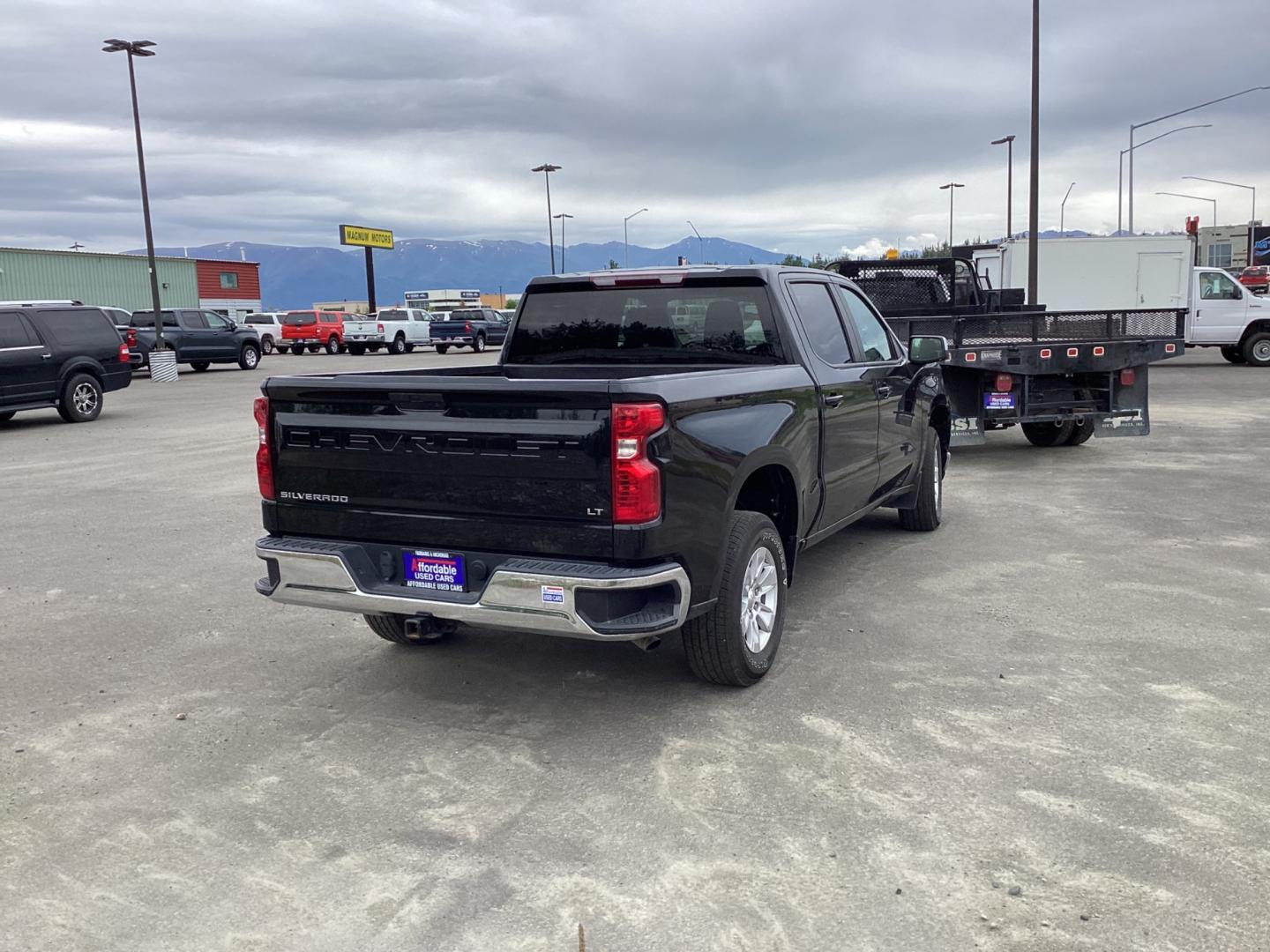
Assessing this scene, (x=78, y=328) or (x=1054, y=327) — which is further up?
(x=78, y=328)

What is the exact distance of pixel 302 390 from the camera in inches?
176

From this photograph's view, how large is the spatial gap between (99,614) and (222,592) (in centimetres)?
70

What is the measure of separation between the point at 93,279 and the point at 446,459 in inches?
2410

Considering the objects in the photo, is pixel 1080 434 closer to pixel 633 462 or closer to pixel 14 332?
pixel 633 462

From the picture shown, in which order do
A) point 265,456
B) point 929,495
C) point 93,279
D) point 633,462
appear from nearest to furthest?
point 633,462 → point 265,456 → point 929,495 → point 93,279

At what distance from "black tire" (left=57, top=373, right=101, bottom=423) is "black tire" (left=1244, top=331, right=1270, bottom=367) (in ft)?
77.0

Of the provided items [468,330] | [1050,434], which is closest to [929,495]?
[1050,434]

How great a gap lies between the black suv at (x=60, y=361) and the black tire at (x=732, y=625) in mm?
14379

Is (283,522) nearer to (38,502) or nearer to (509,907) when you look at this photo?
(509,907)

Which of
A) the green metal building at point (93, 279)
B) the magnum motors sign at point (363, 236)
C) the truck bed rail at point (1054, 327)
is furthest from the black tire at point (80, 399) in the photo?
the magnum motors sign at point (363, 236)

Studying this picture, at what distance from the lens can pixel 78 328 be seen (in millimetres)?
16656

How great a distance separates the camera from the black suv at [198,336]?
30422 mm

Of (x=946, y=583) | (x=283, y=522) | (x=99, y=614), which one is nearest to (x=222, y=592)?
(x=99, y=614)

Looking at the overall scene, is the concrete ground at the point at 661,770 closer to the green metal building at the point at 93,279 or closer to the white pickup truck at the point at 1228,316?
the white pickup truck at the point at 1228,316
